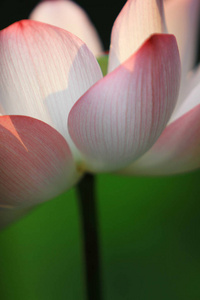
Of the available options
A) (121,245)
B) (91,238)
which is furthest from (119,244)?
(91,238)

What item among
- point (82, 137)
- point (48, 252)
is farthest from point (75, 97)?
point (48, 252)

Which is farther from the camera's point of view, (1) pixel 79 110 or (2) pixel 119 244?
(2) pixel 119 244

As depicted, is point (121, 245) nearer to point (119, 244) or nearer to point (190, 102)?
point (119, 244)

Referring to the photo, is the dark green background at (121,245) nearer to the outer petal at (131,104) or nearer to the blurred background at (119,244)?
the blurred background at (119,244)

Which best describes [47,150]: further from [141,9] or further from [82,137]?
[141,9]

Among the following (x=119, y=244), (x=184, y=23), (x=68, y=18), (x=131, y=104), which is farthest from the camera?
(x=119, y=244)

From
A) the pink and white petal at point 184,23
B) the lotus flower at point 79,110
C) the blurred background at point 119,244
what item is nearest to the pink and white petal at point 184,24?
the pink and white petal at point 184,23
